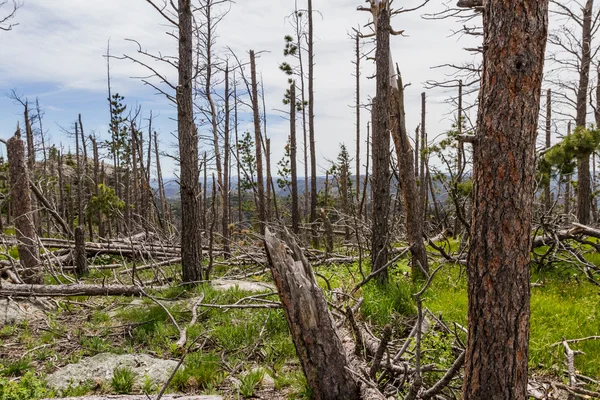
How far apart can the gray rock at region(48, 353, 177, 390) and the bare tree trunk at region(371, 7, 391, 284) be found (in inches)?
136

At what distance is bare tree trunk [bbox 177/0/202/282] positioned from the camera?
7023mm

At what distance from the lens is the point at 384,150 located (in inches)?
249

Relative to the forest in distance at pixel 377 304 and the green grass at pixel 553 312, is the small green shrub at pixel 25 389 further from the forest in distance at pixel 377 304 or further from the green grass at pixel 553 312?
the green grass at pixel 553 312

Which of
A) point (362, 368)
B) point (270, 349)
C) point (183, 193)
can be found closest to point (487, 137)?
point (362, 368)

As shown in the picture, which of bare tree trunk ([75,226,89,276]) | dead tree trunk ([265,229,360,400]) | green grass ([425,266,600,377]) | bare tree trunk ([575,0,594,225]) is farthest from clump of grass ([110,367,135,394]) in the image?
bare tree trunk ([575,0,594,225])

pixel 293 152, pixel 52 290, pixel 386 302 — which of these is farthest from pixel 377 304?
pixel 293 152

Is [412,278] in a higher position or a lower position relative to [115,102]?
lower

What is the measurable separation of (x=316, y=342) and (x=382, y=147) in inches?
149

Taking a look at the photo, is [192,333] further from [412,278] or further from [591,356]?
[591,356]

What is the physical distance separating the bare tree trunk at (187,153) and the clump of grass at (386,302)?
3215 millimetres

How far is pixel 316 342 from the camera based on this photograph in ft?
10.8

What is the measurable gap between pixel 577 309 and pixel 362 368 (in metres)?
3.33

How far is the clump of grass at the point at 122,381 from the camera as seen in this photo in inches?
149

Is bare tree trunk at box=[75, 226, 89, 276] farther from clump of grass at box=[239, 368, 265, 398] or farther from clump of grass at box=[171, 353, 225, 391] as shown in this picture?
clump of grass at box=[239, 368, 265, 398]
